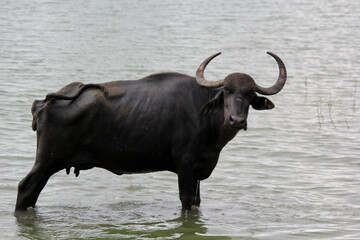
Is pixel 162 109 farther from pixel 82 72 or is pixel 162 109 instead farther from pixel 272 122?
pixel 82 72

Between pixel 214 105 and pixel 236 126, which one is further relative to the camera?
pixel 214 105

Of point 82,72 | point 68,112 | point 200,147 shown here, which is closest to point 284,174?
point 200,147

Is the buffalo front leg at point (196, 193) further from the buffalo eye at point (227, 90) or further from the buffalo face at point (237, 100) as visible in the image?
the buffalo eye at point (227, 90)

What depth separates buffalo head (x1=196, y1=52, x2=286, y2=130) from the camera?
8.05 m

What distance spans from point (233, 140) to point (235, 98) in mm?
4914

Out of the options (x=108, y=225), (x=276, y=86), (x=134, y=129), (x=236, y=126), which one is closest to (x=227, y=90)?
(x=236, y=126)

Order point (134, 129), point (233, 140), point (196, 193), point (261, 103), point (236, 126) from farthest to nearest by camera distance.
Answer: point (233, 140)
point (196, 193)
point (134, 129)
point (261, 103)
point (236, 126)

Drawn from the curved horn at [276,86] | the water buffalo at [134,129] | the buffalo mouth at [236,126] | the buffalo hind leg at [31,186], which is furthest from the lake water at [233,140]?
the curved horn at [276,86]

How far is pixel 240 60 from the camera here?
20.2m

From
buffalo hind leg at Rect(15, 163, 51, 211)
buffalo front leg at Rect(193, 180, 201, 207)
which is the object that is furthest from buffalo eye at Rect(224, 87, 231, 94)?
buffalo hind leg at Rect(15, 163, 51, 211)

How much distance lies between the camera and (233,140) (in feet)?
42.7

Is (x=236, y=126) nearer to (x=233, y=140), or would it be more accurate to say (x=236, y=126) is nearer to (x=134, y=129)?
(x=134, y=129)

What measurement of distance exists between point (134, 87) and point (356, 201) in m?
3.16

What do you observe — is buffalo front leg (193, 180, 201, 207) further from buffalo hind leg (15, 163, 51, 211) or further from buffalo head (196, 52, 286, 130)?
buffalo hind leg (15, 163, 51, 211)
